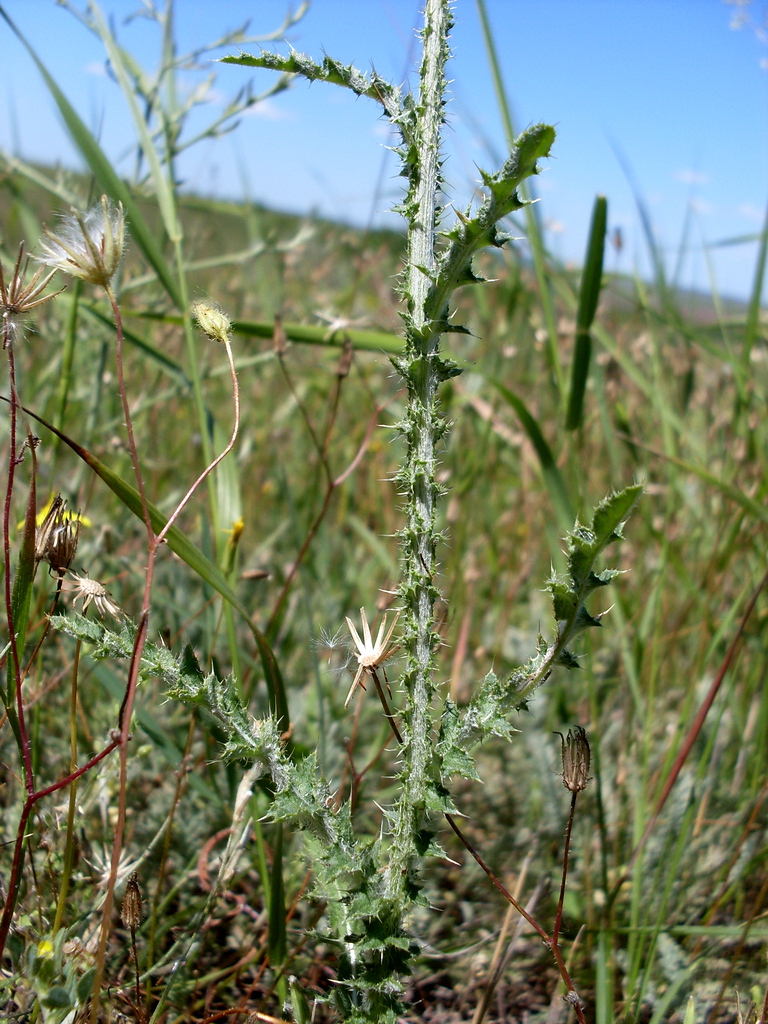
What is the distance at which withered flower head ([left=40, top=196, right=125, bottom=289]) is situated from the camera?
2.93 feet

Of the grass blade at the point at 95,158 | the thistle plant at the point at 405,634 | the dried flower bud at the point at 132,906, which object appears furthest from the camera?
the grass blade at the point at 95,158

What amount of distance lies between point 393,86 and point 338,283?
6.30 meters

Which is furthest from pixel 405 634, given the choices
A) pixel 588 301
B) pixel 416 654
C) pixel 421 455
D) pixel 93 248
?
pixel 588 301

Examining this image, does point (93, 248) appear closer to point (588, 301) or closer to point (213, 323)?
point (213, 323)

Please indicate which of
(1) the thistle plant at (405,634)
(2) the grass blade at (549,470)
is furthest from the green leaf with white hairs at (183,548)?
(2) the grass blade at (549,470)

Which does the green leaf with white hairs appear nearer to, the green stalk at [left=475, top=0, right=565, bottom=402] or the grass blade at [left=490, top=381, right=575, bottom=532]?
the grass blade at [left=490, top=381, right=575, bottom=532]

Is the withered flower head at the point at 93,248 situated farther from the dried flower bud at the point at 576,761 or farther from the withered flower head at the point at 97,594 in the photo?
the dried flower bud at the point at 576,761

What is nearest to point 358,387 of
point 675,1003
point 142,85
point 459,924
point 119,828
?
point 142,85

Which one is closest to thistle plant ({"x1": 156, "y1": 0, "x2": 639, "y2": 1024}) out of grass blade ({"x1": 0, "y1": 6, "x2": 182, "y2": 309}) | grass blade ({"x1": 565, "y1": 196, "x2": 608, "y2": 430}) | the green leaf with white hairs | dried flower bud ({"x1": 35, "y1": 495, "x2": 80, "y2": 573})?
the green leaf with white hairs

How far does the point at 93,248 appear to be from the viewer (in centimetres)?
89

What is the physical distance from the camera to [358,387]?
3.91m

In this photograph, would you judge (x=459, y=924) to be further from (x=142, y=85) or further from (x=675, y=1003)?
(x=142, y=85)

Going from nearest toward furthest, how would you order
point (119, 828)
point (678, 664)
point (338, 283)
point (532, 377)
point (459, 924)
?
point (119, 828) → point (459, 924) → point (678, 664) → point (532, 377) → point (338, 283)

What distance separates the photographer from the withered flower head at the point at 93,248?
2.93 ft
